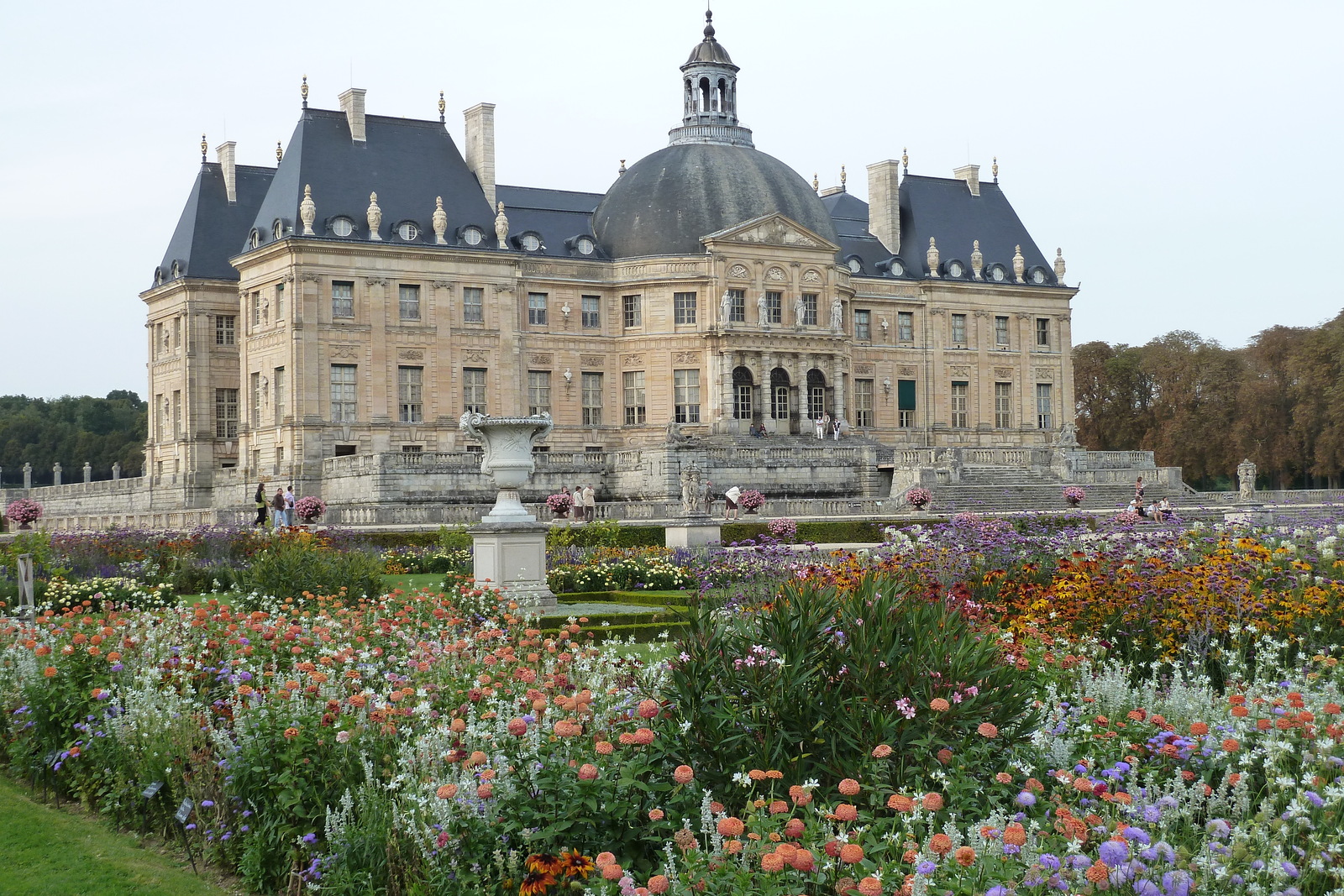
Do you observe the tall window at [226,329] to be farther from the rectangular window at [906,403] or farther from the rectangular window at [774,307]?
the rectangular window at [906,403]

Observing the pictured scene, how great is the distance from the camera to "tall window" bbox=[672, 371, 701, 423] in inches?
2324

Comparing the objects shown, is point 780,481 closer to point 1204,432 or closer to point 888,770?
point 1204,432

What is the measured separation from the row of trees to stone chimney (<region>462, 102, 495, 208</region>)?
127 feet

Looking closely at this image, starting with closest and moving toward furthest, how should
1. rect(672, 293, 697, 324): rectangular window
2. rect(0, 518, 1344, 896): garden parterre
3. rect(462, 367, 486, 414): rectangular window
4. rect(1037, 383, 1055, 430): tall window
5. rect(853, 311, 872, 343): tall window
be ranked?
rect(0, 518, 1344, 896): garden parterre
rect(462, 367, 486, 414): rectangular window
rect(672, 293, 697, 324): rectangular window
rect(853, 311, 872, 343): tall window
rect(1037, 383, 1055, 430): tall window

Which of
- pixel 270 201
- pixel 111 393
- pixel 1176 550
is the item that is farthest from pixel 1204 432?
pixel 111 393

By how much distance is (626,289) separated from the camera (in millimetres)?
59969

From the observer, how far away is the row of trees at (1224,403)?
2685 inches

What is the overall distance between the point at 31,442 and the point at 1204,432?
244 ft

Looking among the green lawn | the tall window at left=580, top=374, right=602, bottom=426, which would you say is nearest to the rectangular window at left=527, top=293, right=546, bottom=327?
the tall window at left=580, top=374, right=602, bottom=426

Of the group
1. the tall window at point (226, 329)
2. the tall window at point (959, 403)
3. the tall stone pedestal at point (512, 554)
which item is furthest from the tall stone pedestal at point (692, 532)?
the tall window at point (959, 403)

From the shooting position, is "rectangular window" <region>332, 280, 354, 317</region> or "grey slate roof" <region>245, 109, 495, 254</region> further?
"grey slate roof" <region>245, 109, 495, 254</region>

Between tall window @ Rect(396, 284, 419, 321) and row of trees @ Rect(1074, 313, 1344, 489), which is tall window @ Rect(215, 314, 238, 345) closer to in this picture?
tall window @ Rect(396, 284, 419, 321)

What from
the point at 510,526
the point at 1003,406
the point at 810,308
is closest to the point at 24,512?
the point at 510,526

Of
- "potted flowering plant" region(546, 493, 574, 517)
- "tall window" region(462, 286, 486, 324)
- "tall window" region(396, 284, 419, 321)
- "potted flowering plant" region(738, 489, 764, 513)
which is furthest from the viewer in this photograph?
"tall window" region(462, 286, 486, 324)
